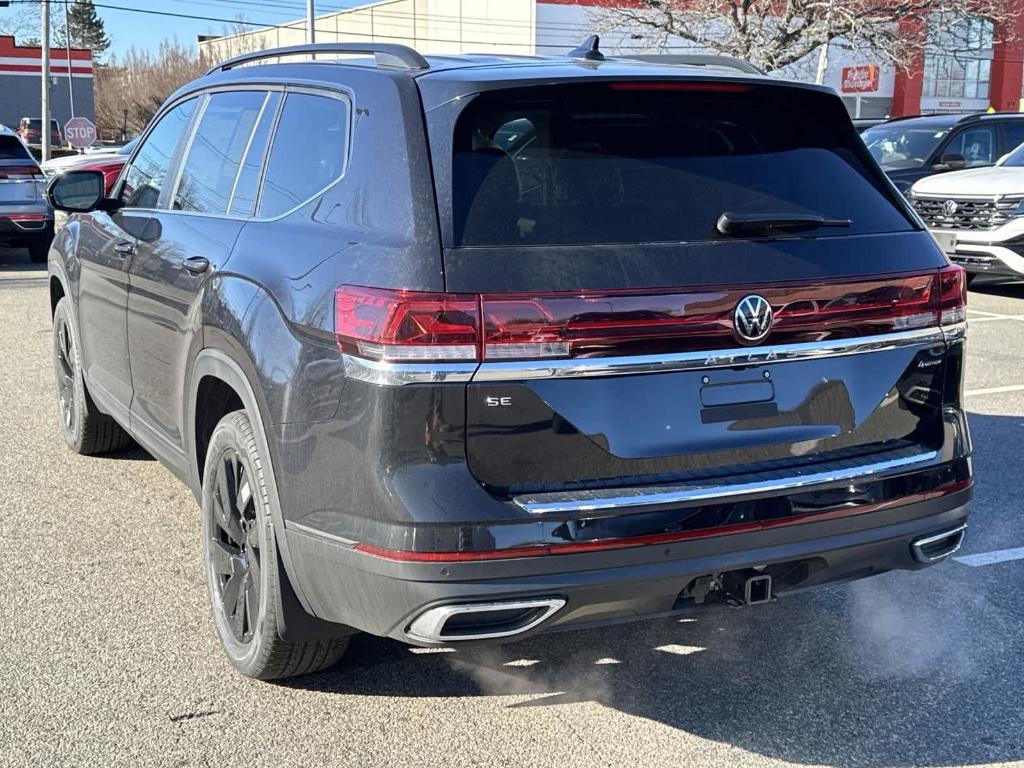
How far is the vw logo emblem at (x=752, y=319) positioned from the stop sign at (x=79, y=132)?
91.2ft

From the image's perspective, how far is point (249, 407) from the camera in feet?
11.0

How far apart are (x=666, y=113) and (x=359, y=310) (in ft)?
3.33

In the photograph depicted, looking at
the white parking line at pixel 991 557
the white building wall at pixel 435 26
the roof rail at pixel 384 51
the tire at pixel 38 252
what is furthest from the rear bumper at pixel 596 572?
the white building wall at pixel 435 26

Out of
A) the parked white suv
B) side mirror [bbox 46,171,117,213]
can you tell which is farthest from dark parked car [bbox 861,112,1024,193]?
side mirror [bbox 46,171,117,213]

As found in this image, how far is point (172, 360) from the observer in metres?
4.11

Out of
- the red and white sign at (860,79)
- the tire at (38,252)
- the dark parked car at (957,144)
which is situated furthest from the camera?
the red and white sign at (860,79)

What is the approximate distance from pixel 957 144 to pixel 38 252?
11894 millimetres

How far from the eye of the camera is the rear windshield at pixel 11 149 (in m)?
15.1

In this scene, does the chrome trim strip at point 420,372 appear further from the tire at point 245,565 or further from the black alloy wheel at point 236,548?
the black alloy wheel at point 236,548

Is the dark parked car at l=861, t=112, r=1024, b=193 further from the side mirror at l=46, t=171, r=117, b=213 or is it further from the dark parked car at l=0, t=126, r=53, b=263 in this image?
the side mirror at l=46, t=171, r=117, b=213

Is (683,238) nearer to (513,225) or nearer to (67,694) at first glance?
(513,225)

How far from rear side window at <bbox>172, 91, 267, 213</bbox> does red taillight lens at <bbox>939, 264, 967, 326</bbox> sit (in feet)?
7.33

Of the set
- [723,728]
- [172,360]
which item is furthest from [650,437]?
[172,360]

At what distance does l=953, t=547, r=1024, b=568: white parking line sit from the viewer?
187 inches
